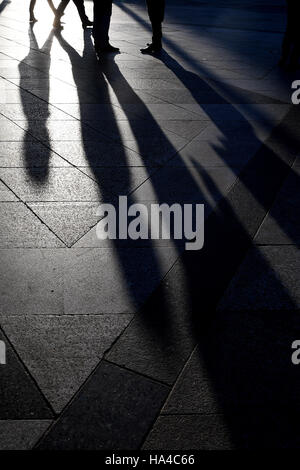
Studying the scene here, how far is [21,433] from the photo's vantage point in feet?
7.08

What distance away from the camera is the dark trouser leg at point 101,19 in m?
8.49

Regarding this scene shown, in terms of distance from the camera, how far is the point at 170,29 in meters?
12.7

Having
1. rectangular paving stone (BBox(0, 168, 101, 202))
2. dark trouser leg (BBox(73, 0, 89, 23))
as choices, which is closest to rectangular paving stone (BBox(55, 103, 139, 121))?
rectangular paving stone (BBox(0, 168, 101, 202))

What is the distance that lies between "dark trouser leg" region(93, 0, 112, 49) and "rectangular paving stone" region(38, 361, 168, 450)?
7452 millimetres

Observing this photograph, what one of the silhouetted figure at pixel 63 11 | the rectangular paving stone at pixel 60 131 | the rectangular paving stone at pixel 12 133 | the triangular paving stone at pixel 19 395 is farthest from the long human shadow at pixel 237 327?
the silhouetted figure at pixel 63 11

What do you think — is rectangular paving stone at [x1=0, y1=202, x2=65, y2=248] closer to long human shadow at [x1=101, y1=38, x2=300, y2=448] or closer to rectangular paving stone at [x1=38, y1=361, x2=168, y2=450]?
long human shadow at [x1=101, y1=38, x2=300, y2=448]

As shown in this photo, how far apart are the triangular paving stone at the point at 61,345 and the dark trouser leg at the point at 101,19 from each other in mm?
7060

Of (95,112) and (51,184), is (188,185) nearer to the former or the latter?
(51,184)

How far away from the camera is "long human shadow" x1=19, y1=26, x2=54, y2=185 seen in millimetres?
4680

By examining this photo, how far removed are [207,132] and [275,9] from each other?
1358 centimetres

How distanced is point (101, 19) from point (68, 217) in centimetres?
587

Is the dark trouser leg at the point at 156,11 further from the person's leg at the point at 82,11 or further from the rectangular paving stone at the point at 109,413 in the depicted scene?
the rectangular paving stone at the point at 109,413

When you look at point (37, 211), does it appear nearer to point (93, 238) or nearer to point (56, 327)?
point (93, 238)

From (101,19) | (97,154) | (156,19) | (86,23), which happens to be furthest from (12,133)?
(86,23)
